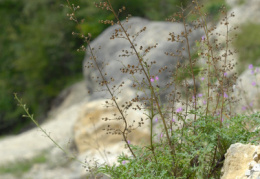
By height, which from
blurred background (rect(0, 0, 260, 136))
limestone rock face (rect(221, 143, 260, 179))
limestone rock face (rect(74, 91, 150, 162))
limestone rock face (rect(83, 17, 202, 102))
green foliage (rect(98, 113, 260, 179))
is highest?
blurred background (rect(0, 0, 260, 136))

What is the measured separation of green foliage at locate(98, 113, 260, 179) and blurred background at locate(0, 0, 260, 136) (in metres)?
11.8

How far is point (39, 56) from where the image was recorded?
1516 centimetres

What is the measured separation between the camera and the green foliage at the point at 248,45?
35.3 feet

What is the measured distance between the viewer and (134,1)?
14047 mm

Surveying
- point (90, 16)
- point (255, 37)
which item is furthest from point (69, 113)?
point (255, 37)

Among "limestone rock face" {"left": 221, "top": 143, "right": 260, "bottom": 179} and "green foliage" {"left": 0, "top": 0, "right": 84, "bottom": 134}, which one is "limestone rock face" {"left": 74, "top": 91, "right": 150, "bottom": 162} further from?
"green foliage" {"left": 0, "top": 0, "right": 84, "bottom": 134}

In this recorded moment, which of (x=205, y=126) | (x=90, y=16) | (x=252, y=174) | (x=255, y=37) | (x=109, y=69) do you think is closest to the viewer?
(x=252, y=174)

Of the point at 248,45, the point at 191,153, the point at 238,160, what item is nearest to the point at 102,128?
the point at 191,153

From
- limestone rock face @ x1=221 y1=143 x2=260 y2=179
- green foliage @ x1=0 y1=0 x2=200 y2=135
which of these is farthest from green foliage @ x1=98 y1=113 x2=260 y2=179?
green foliage @ x1=0 y1=0 x2=200 y2=135

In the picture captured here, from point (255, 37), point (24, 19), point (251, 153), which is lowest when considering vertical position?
point (251, 153)

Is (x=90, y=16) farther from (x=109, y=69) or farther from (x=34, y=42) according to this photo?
(x=109, y=69)

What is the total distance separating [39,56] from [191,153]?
1299 centimetres

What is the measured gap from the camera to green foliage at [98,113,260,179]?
259cm

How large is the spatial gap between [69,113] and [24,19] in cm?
579
